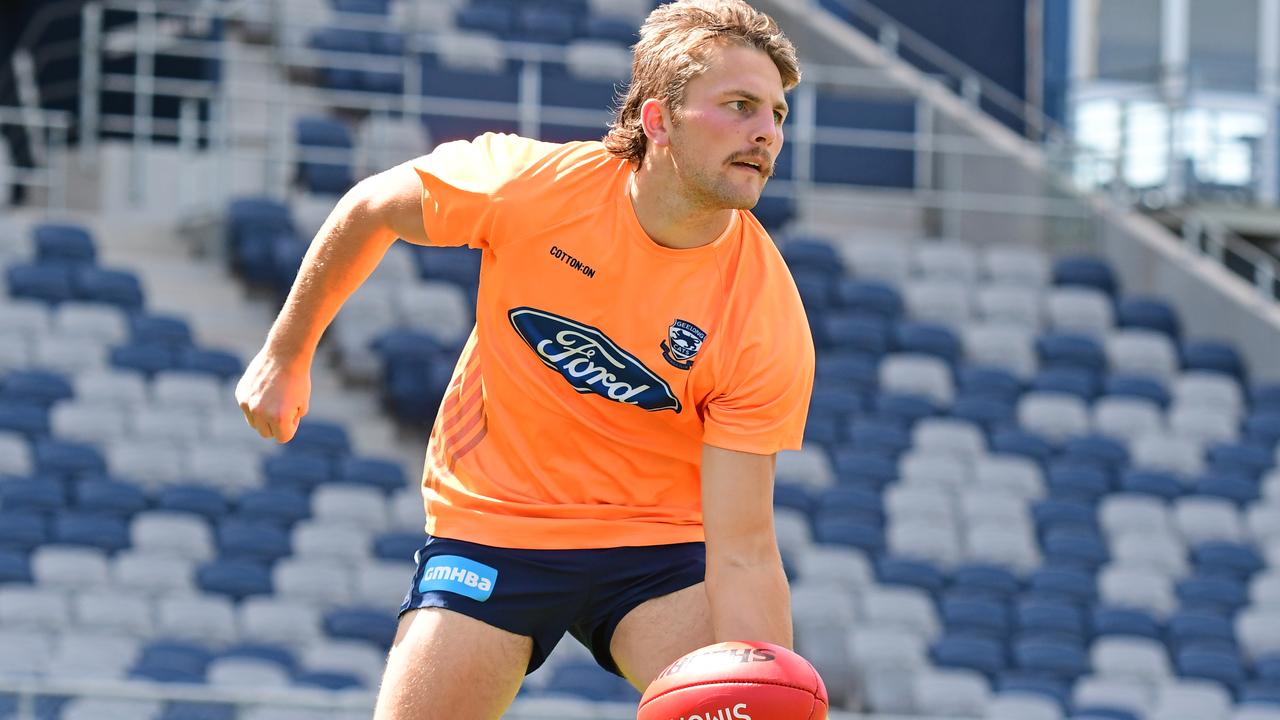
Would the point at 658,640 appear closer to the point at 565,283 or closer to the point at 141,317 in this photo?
the point at 565,283

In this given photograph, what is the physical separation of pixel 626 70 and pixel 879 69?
232cm

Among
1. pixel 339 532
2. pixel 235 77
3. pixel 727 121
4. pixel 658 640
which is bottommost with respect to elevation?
pixel 339 532

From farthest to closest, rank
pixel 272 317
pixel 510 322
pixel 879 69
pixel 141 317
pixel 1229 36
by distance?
pixel 1229 36 → pixel 879 69 → pixel 272 317 → pixel 141 317 → pixel 510 322

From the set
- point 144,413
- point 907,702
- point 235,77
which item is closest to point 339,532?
point 144,413

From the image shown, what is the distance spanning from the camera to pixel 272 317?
1248 cm

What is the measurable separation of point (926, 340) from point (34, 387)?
553 cm

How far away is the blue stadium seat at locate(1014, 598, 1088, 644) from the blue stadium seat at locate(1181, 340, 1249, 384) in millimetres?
3155

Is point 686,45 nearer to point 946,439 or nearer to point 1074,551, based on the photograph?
point 1074,551

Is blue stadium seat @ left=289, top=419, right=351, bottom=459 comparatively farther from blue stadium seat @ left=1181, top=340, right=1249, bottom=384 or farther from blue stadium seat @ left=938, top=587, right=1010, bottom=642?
blue stadium seat @ left=1181, top=340, right=1249, bottom=384

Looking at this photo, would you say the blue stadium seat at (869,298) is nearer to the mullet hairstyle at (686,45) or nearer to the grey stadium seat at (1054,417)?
the grey stadium seat at (1054,417)

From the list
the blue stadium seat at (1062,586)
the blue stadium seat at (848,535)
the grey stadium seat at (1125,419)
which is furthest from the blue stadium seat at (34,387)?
the grey stadium seat at (1125,419)

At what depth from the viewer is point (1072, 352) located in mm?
12734

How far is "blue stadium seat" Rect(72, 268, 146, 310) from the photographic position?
37.1 feet

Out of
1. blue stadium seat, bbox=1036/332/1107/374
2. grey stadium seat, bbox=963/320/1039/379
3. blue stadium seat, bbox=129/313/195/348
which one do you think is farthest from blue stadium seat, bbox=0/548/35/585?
blue stadium seat, bbox=1036/332/1107/374
